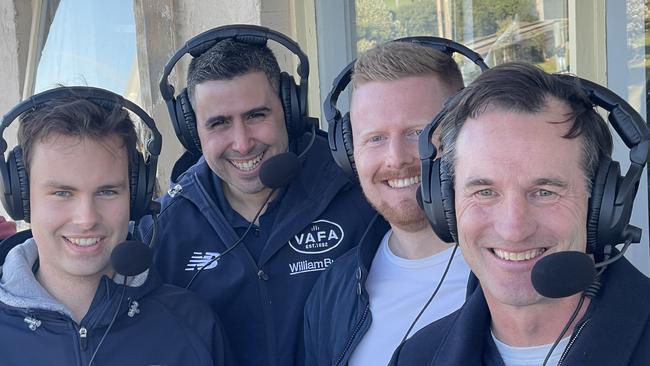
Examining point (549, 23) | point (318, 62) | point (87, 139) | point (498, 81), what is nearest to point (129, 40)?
point (318, 62)

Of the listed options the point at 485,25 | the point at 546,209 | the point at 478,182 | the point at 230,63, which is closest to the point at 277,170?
the point at 230,63

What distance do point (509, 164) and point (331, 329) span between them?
0.94 metres

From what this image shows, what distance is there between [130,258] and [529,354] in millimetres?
1090

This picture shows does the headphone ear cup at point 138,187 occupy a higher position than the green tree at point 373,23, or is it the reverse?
the green tree at point 373,23

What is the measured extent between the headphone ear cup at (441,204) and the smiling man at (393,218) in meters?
0.42

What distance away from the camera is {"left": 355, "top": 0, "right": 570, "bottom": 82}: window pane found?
14.0 ft

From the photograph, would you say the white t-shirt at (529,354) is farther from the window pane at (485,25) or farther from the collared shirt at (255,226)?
the window pane at (485,25)

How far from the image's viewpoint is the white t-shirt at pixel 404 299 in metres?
2.38

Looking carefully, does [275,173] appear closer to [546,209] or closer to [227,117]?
[227,117]

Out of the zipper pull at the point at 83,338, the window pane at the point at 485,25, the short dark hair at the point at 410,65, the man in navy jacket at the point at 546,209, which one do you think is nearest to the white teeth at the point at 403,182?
the short dark hair at the point at 410,65

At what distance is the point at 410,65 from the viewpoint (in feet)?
Result: 8.21

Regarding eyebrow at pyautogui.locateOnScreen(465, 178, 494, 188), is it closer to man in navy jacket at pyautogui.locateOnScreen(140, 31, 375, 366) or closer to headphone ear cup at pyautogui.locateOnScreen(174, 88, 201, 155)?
man in navy jacket at pyautogui.locateOnScreen(140, 31, 375, 366)

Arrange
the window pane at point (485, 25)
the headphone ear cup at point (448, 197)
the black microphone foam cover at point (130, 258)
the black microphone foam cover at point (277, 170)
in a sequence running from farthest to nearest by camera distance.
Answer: the window pane at point (485, 25) → the black microphone foam cover at point (277, 170) → the black microphone foam cover at point (130, 258) → the headphone ear cup at point (448, 197)

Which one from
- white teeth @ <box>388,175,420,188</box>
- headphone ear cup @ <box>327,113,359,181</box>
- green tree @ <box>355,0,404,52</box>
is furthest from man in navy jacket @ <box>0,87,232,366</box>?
green tree @ <box>355,0,404,52</box>
